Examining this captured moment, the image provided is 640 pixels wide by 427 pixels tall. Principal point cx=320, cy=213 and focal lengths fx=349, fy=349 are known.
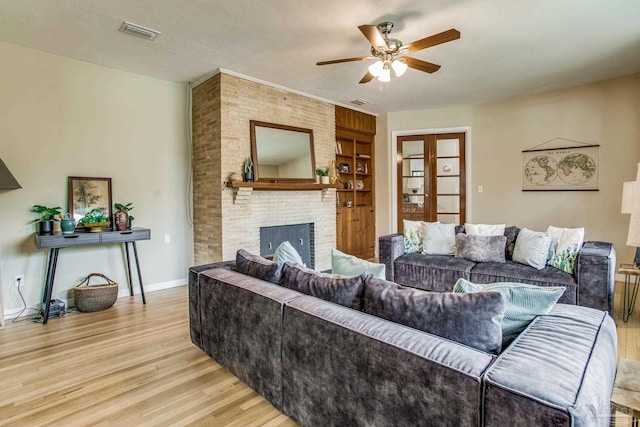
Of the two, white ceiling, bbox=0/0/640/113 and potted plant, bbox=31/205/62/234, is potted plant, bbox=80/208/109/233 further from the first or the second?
white ceiling, bbox=0/0/640/113

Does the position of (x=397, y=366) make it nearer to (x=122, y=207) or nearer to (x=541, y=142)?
(x=122, y=207)

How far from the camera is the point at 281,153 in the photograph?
488 centimetres

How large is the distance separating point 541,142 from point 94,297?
6.18 metres

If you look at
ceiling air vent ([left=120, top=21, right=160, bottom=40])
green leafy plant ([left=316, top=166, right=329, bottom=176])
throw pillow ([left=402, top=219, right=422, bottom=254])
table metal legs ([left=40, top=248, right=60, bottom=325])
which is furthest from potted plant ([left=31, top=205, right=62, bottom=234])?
throw pillow ([left=402, top=219, right=422, bottom=254])

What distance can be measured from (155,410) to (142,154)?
3242mm

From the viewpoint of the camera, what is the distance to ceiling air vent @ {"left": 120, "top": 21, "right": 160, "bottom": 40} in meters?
3.02

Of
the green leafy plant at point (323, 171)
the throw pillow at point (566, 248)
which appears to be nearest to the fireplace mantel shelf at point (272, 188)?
the green leafy plant at point (323, 171)

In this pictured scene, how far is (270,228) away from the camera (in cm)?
481

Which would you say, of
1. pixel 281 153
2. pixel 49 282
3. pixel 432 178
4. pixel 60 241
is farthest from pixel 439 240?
pixel 49 282

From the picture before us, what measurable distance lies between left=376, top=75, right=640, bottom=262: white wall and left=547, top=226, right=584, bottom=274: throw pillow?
2006mm

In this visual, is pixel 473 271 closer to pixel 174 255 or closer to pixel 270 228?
pixel 270 228

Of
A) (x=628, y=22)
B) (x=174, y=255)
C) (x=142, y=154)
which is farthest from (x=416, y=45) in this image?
(x=174, y=255)

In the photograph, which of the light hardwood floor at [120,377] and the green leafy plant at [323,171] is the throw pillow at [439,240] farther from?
the green leafy plant at [323,171]

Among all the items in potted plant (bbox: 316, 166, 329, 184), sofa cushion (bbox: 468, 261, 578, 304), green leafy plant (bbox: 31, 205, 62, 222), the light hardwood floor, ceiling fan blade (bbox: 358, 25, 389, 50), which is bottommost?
the light hardwood floor
